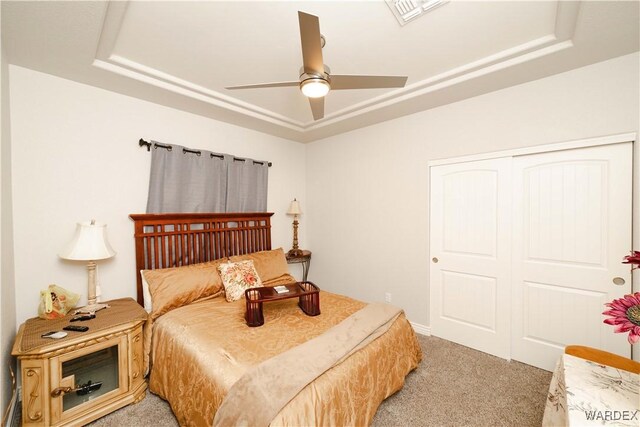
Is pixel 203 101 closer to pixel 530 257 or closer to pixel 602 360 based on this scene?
pixel 530 257

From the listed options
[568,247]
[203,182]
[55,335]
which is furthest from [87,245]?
[568,247]

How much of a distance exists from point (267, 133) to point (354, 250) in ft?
6.87

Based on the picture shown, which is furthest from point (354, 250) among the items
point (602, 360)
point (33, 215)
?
point (33, 215)

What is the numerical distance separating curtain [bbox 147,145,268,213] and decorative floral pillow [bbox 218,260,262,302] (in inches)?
33.6

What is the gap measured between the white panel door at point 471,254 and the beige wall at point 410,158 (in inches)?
5.5

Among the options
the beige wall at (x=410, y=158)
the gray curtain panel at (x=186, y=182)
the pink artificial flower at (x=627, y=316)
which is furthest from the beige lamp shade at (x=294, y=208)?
the pink artificial flower at (x=627, y=316)

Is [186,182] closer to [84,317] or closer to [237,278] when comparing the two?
[237,278]

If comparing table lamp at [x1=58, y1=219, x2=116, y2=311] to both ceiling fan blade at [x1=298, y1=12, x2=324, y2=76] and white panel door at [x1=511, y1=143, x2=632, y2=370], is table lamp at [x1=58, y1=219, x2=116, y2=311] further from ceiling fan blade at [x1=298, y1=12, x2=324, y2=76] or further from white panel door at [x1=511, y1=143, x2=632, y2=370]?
white panel door at [x1=511, y1=143, x2=632, y2=370]

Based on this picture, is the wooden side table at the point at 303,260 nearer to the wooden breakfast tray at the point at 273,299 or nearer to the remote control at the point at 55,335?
the wooden breakfast tray at the point at 273,299

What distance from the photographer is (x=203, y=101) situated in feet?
8.90

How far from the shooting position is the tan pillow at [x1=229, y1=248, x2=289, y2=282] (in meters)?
2.96

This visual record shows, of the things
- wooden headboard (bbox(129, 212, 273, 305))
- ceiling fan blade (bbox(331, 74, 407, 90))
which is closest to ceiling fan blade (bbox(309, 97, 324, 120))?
ceiling fan blade (bbox(331, 74, 407, 90))

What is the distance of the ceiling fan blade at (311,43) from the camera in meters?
1.22

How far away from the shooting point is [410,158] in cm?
312
